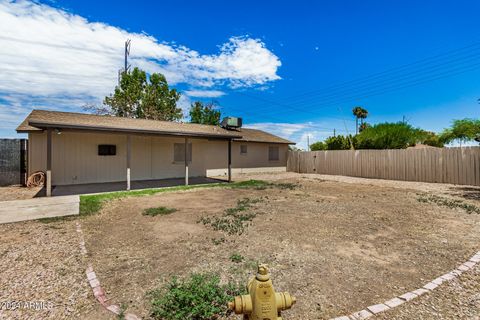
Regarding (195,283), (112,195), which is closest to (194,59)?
(112,195)

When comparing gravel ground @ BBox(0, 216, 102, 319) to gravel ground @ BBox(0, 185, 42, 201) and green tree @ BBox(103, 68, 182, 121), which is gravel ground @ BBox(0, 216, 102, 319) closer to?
gravel ground @ BBox(0, 185, 42, 201)

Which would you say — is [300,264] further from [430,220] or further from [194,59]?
[194,59]

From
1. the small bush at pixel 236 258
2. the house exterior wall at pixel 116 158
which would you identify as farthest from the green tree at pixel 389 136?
the small bush at pixel 236 258

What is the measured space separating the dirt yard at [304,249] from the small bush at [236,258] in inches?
2.9

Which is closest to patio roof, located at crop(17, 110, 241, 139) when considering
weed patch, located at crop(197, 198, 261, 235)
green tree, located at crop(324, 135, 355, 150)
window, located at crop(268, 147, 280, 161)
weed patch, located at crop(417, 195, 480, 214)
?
weed patch, located at crop(197, 198, 261, 235)

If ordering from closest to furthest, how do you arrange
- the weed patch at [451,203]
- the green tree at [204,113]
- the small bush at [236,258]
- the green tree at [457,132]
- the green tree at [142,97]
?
the small bush at [236,258] < the weed patch at [451,203] < the green tree at [457,132] < the green tree at [142,97] < the green tree at [204,113]

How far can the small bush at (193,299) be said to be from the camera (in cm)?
215

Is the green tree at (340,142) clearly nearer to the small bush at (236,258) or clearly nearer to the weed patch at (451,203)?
the weed patch at (451,203)

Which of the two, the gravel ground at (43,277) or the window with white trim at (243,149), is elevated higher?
the window with white trim at (243,149)

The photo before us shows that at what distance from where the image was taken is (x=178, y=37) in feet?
66.0

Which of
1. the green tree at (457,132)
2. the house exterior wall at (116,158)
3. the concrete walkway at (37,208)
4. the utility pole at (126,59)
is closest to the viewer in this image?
the concrete walkway at (37,208)

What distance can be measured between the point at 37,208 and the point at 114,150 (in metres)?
5.59

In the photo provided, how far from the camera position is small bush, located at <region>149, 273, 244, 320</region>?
7.04ft

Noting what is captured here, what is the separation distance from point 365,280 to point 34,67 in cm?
2041
